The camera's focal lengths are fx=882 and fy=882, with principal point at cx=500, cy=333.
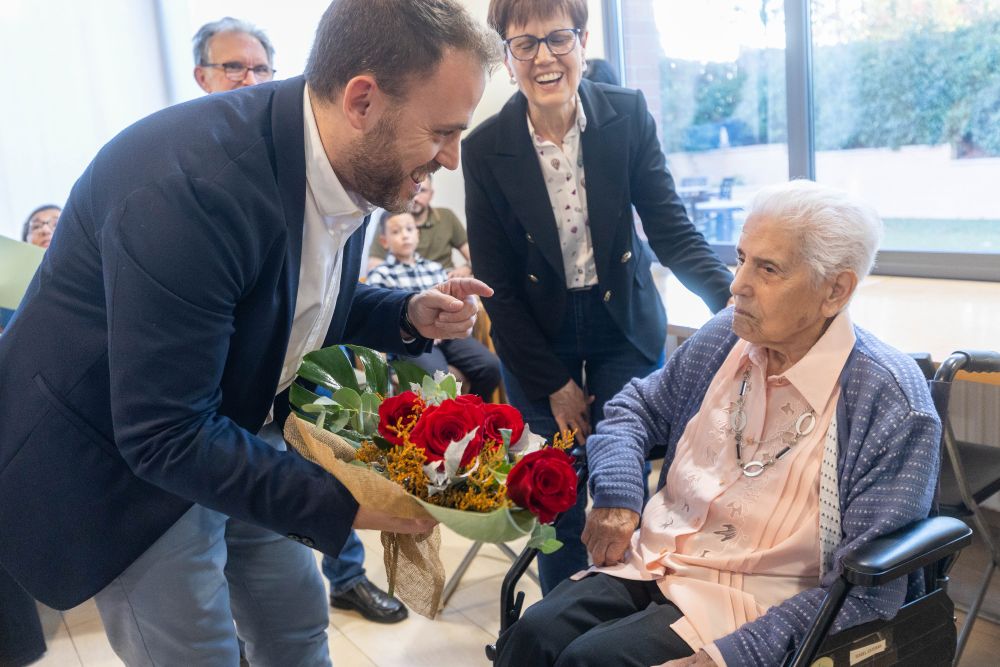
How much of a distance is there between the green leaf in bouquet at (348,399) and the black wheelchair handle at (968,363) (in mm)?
1212

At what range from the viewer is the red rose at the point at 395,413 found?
1.25 meters

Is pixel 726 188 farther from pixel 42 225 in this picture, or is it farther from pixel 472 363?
pixel 42 225

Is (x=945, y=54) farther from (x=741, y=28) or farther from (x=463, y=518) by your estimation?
(x=463, y=518)

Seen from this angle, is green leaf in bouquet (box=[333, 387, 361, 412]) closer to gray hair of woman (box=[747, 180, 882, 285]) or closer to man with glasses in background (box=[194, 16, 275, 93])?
gray hair of woman (box=[747, 180, 882, 285])

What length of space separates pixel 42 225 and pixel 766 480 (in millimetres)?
3584

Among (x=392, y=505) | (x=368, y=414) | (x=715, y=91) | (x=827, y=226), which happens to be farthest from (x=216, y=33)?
(x=715, y=91)

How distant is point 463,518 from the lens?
3.58ft

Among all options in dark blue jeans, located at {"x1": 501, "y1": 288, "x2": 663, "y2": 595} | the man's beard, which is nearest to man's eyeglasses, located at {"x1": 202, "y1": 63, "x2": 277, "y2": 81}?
dark blue jeans, located at {"x1": 501, "y1": 288, "x2": 663, "y2": 595}

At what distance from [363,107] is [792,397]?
38.7 inches

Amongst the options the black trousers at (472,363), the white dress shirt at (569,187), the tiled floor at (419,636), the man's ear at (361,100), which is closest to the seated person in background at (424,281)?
the black trousers at (472,363)

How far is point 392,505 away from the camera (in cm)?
117

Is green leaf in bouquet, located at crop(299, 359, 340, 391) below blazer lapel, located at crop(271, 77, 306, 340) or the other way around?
below

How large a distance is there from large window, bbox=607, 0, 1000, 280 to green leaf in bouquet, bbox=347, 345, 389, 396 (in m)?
2.63

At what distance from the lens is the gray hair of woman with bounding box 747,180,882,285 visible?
1.65 metres
